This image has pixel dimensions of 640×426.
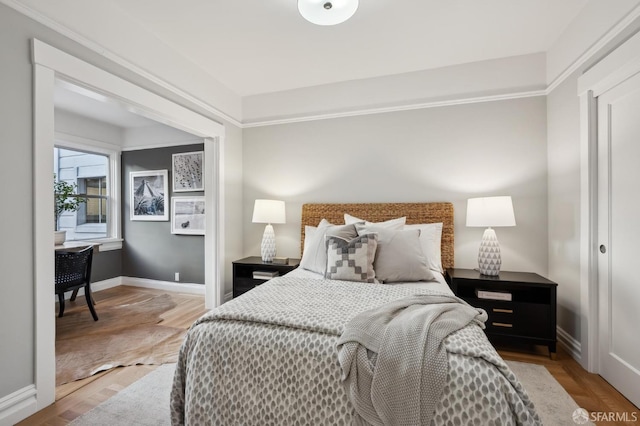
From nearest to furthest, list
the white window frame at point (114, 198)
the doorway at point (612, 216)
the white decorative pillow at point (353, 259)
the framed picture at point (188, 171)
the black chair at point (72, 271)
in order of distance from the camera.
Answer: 1. the doorway at point (612, 216)
2. the white decorative pillow at point (353, 259)
3. the black chair at point (72, 271)
4. the framed picture at point (188, 171)
5. the white window frame at point (114, 198)

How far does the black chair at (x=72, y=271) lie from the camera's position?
2889 mm

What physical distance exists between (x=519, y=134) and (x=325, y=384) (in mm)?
3018

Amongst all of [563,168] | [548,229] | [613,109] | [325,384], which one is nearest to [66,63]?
[325,384]

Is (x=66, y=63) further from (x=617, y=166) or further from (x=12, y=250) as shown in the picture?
(x=617, y=166)

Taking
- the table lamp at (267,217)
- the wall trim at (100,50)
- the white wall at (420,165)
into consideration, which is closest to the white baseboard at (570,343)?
the white wall at (420,165)

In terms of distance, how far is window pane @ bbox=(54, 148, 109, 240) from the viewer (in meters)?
4.35

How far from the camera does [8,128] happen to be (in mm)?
1645

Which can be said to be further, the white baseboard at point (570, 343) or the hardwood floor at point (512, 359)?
the white baseboard at point (570, 343)

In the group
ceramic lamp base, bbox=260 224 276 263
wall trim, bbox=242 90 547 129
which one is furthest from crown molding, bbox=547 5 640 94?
ceramic lamp base, bbox=260 224 276 263

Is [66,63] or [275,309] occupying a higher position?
[66,63]

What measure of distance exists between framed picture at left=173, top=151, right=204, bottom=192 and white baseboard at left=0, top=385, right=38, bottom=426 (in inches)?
115

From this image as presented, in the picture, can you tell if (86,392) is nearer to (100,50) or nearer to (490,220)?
(100,50)

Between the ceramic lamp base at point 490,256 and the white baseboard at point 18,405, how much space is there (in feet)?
11.2

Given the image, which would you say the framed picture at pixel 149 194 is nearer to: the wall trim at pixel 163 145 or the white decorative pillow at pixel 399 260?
the wall trim at pixel 163 145
